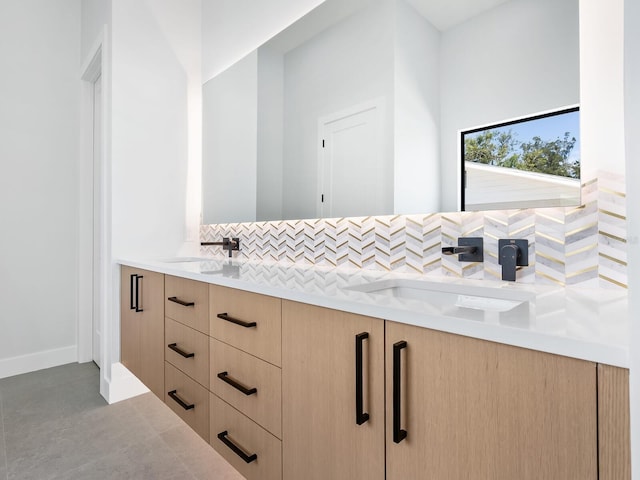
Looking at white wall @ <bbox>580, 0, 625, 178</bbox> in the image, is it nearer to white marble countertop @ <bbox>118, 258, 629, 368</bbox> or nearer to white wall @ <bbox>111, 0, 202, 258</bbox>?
white marble countertop @ <bbox>118, 258, 629, 368</bbox>

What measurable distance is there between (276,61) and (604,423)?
2044mm

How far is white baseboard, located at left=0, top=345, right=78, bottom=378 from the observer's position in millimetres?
2717

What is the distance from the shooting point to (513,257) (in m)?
1.11

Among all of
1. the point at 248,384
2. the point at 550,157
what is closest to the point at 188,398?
the point at 248,384

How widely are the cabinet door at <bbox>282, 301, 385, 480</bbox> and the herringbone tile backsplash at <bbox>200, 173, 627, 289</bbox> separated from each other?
591 millimetres

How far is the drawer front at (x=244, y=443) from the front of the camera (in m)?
1.08

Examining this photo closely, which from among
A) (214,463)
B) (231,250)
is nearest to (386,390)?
(214,463)

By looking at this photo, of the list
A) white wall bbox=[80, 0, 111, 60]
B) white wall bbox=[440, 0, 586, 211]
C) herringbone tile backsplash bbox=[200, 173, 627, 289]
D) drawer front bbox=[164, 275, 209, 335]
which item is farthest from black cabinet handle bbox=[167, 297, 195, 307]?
white wall bbox=[80, 0, 111, 60]

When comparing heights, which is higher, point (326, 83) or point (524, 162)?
point (326, 83)

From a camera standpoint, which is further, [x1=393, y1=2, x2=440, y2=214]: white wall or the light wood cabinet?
the light wood cabinet

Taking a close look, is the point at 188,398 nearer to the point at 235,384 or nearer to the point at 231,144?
the point at 235,384

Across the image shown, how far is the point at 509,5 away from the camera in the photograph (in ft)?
3.80

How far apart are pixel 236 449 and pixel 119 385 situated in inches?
58.8

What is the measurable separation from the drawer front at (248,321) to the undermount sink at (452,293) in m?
0.24
